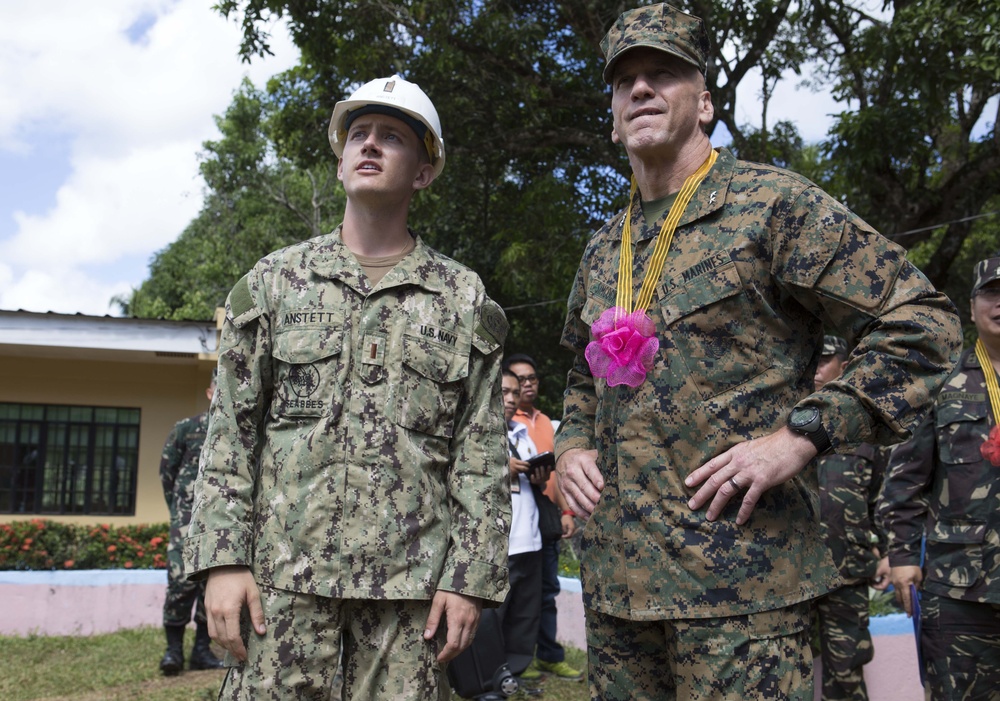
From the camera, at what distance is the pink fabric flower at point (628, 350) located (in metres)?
2.45

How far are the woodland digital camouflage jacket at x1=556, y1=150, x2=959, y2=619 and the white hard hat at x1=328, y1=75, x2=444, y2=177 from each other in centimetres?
84

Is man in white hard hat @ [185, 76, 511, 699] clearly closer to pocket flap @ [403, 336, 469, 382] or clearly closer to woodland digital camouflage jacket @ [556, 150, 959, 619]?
pocket flap @ [403, 336, 469, 382]

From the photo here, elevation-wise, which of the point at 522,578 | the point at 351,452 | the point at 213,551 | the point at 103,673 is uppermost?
the point at 351,452

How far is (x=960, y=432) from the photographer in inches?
165

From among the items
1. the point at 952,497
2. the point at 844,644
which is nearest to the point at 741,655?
Answer: the point at 952,497

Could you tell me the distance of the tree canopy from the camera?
34.1 feet

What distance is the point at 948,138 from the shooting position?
16.2 metres

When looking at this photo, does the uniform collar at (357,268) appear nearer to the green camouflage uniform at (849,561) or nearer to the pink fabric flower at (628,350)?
the pink fabric flower at (628,350)

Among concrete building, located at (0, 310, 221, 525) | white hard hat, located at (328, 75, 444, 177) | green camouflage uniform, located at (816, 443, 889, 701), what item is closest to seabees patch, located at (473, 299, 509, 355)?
white hard hat, located at (328, 75, 444, 177)

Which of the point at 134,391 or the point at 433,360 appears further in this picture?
the point at 134,391

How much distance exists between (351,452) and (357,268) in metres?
0.56

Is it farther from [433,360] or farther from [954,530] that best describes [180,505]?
[954,530]

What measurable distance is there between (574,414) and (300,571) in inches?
37.0

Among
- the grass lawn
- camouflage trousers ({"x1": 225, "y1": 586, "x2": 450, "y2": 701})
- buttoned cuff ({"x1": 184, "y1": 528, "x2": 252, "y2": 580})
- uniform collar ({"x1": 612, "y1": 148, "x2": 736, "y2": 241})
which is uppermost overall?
uniform collar ({"x1": 612, "y1": 148, "x2": 736, "y2": 241})
